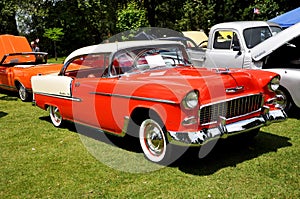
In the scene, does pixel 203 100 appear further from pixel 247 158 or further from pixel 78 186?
pixel 78 186

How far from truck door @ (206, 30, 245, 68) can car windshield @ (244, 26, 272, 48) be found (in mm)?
218

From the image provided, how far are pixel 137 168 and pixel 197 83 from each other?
1329 mm

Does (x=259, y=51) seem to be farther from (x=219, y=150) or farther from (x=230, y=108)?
(x=230, y=108)

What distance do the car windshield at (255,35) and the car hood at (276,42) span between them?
1.15 m

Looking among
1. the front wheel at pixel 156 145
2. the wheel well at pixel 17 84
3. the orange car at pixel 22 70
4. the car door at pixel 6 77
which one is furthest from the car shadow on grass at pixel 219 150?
the car door at pixel 6 77

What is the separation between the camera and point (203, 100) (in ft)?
12.8

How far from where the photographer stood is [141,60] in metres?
4.98

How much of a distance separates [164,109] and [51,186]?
5.28 ft

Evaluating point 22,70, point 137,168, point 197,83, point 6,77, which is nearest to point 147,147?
point 137,168

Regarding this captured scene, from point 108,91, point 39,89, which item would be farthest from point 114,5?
point 108,91

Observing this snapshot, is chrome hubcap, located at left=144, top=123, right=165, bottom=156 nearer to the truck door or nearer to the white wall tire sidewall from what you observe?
the white wall tire sidewall

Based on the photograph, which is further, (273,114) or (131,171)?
(273,114)

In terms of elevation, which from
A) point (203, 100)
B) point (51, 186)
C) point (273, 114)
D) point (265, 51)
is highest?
point (265, 51)

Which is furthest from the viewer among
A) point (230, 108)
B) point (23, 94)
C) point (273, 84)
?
point (23, 94)
